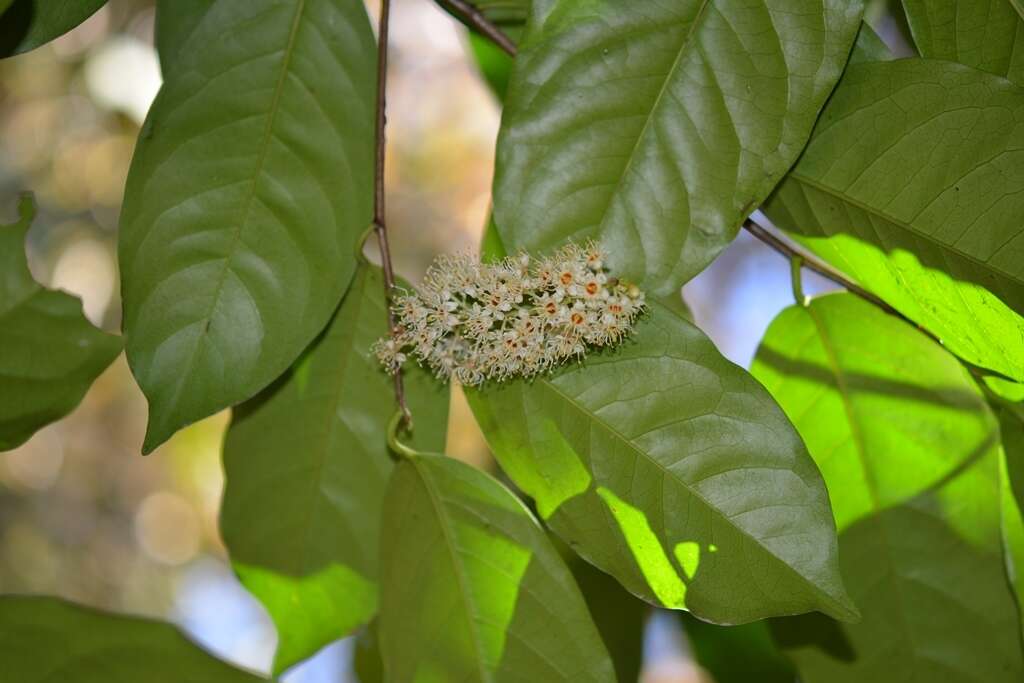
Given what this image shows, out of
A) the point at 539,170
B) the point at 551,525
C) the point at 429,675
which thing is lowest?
the point at 429,675

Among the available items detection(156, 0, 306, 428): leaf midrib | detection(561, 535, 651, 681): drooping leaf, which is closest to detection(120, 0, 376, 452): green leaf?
detection(156, 0, 306, 428): leaf midrib

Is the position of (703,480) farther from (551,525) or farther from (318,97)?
(318,97)

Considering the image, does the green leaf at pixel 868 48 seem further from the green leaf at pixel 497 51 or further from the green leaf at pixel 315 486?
the green leaf at pixel 315 486

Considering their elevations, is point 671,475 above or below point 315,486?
above

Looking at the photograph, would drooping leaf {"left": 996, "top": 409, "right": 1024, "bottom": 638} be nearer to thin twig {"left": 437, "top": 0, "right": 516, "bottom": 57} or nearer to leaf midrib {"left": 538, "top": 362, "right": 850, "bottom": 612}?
leaf midrib {"left": 538, "top": 362, "right": 850, "bottom": 612}

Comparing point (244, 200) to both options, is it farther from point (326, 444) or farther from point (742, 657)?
point (742, 657)

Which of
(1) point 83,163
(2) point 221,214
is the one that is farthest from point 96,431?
(2) point 221,214

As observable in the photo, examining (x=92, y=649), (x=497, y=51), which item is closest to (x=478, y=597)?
(x=92, y=649)
